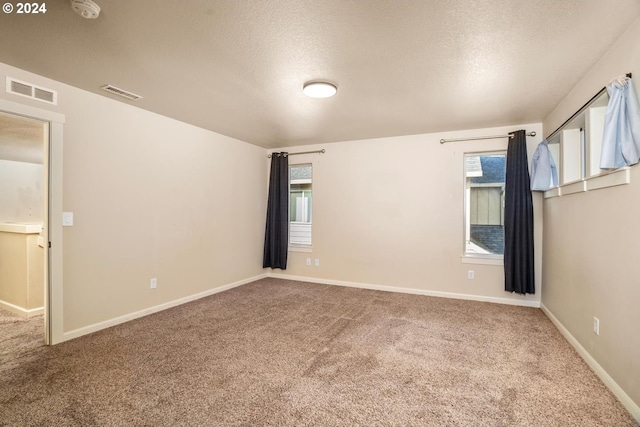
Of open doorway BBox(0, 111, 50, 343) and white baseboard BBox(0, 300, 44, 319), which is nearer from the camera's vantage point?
open doorway BBox(0, 111, 50, 343)

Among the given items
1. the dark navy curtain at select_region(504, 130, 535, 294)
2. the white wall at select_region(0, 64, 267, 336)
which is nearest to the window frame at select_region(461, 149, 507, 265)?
the dark navy curtain at select_region(504, 130, 535, 294)

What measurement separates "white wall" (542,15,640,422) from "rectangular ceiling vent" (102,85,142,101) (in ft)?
13.1

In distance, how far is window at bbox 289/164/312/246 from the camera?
556 centimetres

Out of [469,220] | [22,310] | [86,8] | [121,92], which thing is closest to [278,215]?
[121,92]

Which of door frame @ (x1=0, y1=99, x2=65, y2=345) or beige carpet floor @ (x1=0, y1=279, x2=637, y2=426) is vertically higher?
door frame @ (x1=0, y1=99, x2=65, y2=345)

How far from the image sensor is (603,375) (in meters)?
2.19

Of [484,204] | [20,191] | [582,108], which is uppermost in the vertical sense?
[582,108]

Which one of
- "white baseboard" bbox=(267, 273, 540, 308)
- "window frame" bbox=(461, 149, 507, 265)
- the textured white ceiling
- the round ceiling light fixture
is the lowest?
"white baseboard" bbox=(267, 273, 540, 308)

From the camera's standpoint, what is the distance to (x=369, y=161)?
493 cm

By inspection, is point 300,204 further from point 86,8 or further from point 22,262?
point 86,8

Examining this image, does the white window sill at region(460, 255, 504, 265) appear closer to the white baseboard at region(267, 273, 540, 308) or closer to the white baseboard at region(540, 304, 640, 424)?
the white baseboard at region(267, 273, 540, 308)

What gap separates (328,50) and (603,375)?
3.08 meters

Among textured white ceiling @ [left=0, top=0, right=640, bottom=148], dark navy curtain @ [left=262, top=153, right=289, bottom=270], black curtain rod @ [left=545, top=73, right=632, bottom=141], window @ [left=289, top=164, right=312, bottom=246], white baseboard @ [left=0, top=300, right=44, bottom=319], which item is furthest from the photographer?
window @ [left=289, top=164, right=312, bottom=246]

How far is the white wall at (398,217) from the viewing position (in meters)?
4.34
